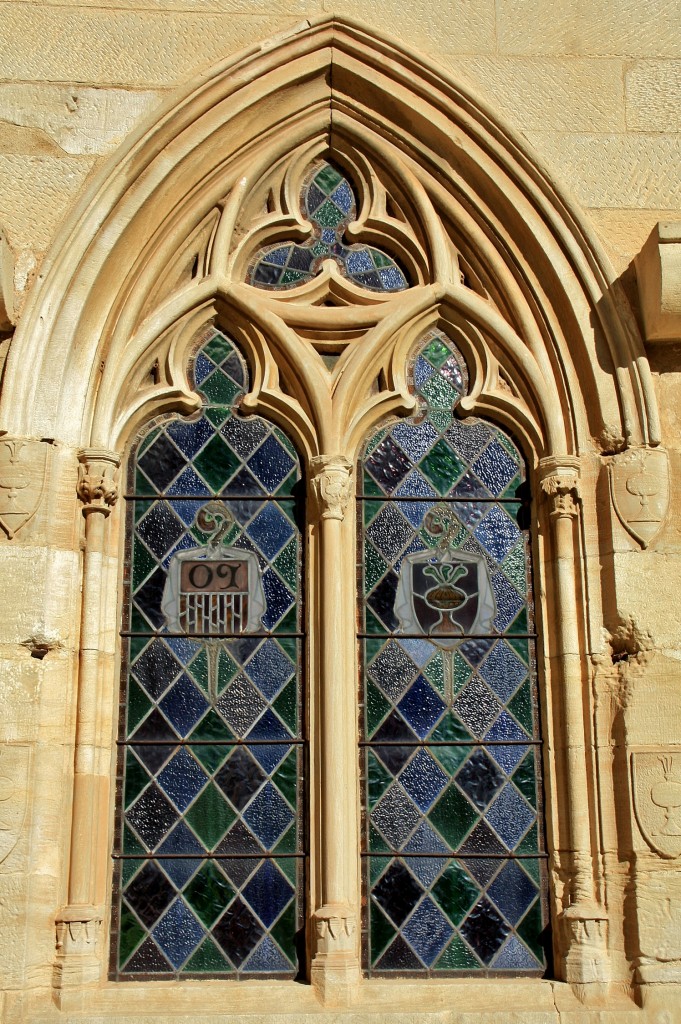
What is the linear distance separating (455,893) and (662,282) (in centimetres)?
273

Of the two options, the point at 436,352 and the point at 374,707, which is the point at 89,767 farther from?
the point at 436,352

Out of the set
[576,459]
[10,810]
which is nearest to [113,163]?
[576,459]

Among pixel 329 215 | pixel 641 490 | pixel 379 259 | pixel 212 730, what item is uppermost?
pixel 329 215

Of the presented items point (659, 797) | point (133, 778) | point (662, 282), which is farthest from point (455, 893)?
point (662, 282)

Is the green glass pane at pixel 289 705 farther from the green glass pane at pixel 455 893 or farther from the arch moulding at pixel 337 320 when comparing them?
the green glass pane at pixel 455 893

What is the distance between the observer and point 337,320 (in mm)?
6344

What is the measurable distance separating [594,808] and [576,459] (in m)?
1.52

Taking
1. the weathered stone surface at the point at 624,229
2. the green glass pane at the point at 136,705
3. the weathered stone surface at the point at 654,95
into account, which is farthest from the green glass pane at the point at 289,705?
the weathered stone surface at the point at 654,95

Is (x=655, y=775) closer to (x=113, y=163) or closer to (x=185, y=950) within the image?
(x=185, y=950)

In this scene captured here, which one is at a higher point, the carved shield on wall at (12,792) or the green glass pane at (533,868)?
the carved shield on wall at (12,792)

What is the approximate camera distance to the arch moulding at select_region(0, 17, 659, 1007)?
227 inches

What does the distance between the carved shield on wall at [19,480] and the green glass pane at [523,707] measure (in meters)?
2.22

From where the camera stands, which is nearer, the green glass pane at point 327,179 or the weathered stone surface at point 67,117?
the weathered stone surface at point 67,117

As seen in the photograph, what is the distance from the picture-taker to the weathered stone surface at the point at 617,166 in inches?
246
